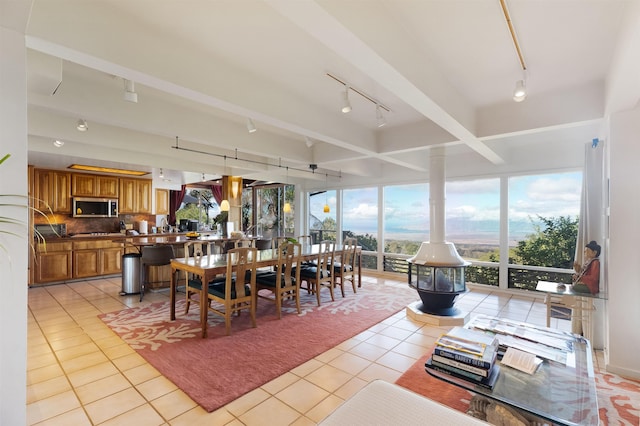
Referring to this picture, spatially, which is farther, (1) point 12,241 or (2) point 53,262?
(2) point 53,262

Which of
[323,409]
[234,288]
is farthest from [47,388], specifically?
[323,409]

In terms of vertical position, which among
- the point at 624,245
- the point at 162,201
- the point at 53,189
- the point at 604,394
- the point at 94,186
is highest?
the point at 94,186

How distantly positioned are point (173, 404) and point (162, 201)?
7.08 m

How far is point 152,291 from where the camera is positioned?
5.42 meters

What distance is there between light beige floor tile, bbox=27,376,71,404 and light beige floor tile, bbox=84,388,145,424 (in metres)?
0.39

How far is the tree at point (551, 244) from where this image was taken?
502 cm

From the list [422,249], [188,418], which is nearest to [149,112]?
[188,418]

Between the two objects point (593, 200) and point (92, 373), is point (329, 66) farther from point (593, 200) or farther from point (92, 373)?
point (92, 373)

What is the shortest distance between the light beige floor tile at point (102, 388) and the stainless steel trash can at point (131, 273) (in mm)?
2851

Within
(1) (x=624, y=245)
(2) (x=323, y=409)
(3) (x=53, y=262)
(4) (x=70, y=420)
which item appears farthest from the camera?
(3) (x=53, y=262)

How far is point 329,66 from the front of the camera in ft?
8.52

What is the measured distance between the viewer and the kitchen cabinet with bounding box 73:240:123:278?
605 centimetres

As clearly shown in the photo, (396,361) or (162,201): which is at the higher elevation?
(162,201)

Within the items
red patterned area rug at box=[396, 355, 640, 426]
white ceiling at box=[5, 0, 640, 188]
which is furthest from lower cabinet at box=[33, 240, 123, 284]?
red patterned area rug at box=[396, 355, 640, 426]
